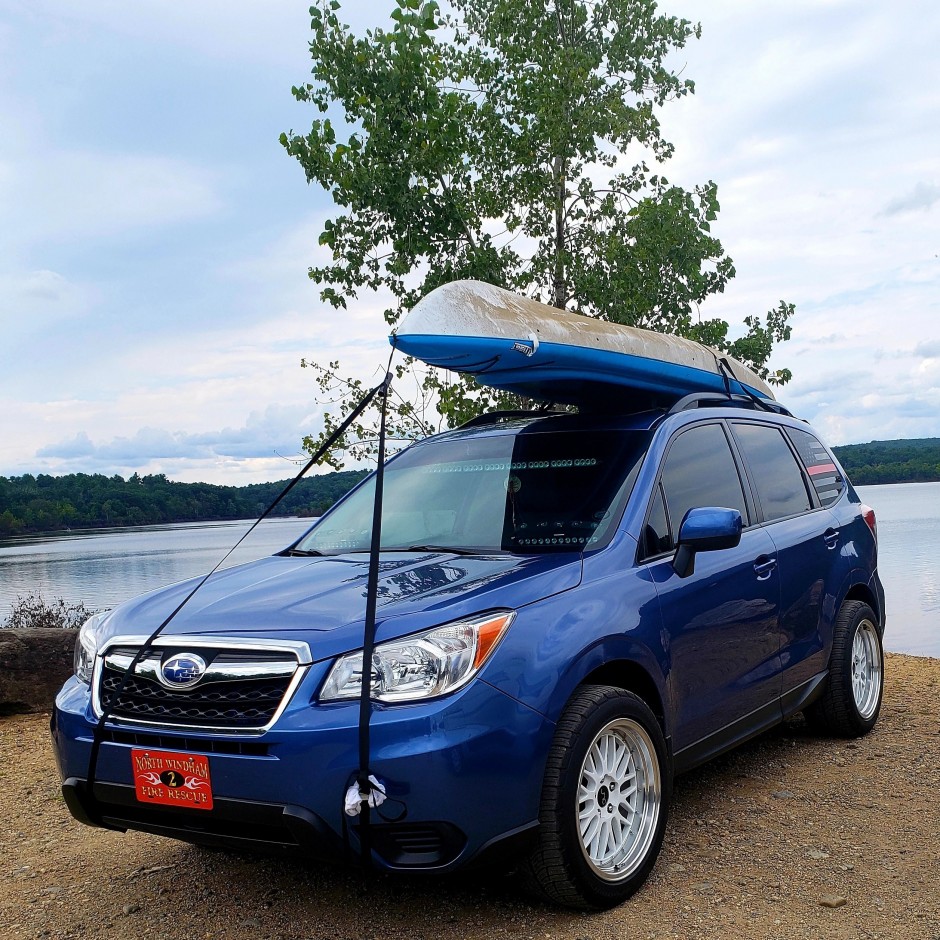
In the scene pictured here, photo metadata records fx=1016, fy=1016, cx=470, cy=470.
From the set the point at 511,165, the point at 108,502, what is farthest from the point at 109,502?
the point at 511,165

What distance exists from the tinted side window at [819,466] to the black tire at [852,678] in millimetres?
654

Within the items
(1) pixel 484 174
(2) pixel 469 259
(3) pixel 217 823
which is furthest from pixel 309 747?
(1) pixel 484 174

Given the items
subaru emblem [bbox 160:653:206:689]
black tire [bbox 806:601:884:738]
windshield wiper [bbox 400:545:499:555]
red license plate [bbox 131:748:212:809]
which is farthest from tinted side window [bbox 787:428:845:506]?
red license plate [bbox 131:748:212:809]

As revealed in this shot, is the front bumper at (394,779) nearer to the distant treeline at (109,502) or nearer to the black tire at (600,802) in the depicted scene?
the black tire at (600,802)

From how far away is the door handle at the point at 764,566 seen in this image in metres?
4.76

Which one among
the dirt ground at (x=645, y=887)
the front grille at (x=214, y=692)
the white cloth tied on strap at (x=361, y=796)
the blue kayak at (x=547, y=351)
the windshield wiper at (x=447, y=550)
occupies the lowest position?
the dirt ground at (x=645, y=887)

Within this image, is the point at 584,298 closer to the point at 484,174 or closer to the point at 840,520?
the point at 484,174

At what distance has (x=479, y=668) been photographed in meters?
3.12

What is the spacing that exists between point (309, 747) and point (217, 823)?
1.51 ft

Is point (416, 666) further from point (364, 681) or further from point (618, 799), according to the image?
point (618, 799)

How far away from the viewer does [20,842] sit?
4.86 meters

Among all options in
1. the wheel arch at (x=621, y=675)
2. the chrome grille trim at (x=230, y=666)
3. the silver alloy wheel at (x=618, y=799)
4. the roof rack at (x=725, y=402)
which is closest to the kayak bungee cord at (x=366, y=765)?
the chrome grille trim at (x=230, y=666)

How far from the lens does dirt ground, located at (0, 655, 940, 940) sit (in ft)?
11.5

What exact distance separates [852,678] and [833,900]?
2296 mm
